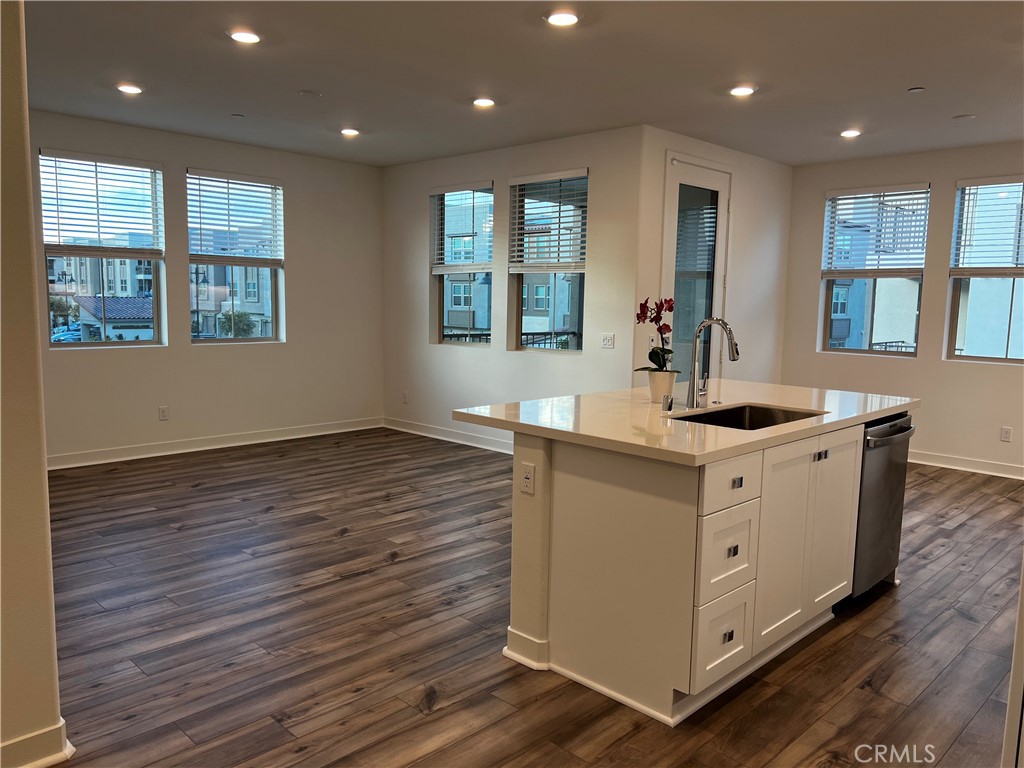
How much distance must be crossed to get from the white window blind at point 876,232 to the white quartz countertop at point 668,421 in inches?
124

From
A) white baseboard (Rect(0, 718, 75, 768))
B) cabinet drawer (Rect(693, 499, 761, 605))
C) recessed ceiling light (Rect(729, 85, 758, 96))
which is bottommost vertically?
white baseboard (Rect(0, 718, 75, 768))

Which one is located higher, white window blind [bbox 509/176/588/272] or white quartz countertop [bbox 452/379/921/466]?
white window blind [bbox 509/176/588/272]

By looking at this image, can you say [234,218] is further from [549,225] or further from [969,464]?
[969,464]

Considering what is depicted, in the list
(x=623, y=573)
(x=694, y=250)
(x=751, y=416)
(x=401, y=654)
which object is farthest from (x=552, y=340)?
(x=623, y=573)

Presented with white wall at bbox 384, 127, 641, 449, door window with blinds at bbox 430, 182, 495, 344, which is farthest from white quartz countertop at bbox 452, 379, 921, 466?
door window with blinds at bbox 430, 182, 495, 344

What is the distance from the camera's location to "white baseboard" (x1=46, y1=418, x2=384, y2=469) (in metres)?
5.57

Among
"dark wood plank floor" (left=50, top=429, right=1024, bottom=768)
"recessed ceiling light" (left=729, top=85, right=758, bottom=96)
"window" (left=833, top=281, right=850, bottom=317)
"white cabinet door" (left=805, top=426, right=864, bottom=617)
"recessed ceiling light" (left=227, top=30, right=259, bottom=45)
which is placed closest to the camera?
"dark wood plank floor" (left=50, top=429, right=1024, bottom=768)

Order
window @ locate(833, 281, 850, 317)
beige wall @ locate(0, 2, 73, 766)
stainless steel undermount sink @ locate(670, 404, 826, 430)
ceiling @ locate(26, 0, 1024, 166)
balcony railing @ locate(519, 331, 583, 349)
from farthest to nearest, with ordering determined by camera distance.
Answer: window @ locate(833, 281, 850, 317)
balcony railing @ locate(519, 331, 583, 349)
ceiling @ locate(26, 0, 1024, 166)
stainless steel undermount sink @ locate(670, 404, 826, 430)
beige wall @ locate(0, 2, 73, 766)

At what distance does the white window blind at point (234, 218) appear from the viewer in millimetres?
6043

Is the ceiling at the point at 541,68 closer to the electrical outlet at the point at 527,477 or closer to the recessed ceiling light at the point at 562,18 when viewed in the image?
the recessed ceiling light at the point at 562,18

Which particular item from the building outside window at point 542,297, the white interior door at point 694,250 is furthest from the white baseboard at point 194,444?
the white interior door at point 694,250

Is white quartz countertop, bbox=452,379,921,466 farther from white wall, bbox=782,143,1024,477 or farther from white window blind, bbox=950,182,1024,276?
white window blind, bbox=950,182,1024,276

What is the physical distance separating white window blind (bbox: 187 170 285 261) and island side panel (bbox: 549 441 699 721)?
183 inches

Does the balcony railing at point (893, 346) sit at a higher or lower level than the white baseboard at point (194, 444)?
higher
